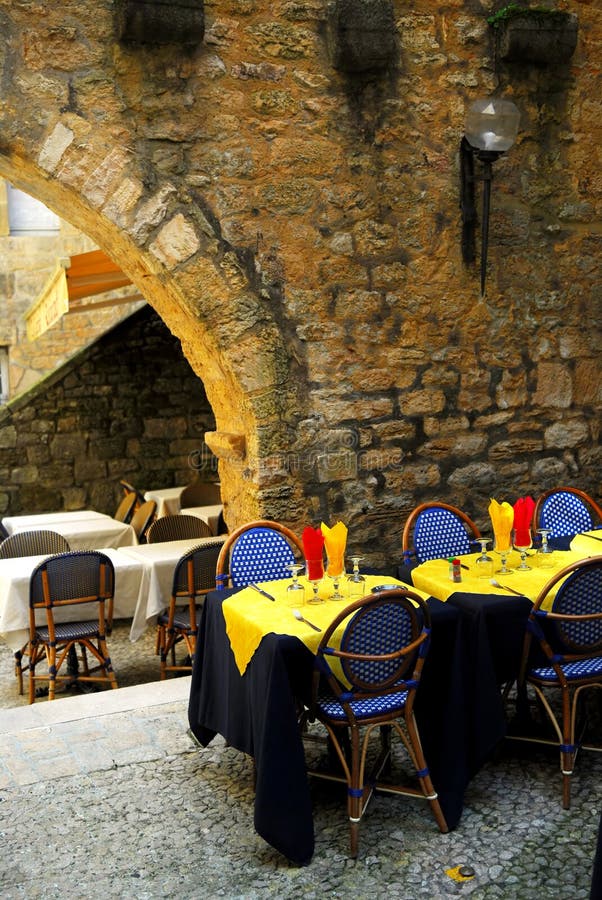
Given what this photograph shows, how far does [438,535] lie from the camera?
185 inches

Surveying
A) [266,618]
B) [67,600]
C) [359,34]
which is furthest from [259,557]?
[359,34]

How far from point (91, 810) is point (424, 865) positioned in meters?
1.16

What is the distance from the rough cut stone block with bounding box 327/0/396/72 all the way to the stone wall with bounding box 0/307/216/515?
5.02 metres

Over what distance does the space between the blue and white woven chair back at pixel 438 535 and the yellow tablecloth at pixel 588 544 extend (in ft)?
1.79

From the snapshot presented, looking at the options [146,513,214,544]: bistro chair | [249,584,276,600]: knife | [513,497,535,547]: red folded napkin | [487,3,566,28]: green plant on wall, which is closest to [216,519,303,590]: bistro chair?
[249,584,276,600]: knife

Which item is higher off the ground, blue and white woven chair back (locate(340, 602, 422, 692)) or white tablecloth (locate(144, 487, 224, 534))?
white tablecloth (locate(144, 487, 224, 534))

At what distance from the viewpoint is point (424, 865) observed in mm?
2945

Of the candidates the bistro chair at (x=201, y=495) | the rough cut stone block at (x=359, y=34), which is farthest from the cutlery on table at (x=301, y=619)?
the bistro chair at (x=201, y=495)

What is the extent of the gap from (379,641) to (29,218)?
976cm

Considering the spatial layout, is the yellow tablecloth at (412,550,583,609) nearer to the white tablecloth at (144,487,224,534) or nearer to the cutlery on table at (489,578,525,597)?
the cutlery on table at (489,578,525,597)

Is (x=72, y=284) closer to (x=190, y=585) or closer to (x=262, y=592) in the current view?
(x=190, y=585)

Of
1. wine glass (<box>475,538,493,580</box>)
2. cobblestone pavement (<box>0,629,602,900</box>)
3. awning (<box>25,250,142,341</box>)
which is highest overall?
awning (<box>25,250,142,341</box>)

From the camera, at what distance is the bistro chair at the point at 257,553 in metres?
4.08

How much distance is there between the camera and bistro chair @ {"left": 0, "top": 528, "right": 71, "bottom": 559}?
→ 6.05m
